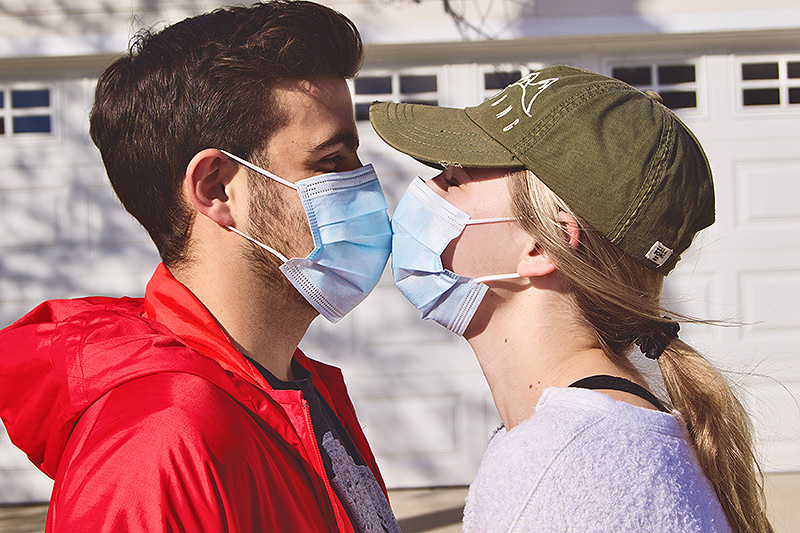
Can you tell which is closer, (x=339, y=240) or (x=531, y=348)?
(x=531, y=348)

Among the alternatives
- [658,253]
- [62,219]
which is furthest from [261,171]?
[62,219]

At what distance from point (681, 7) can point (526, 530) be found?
4.30 meters

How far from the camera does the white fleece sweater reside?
1.05 m

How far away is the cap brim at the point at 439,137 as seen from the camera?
142cm

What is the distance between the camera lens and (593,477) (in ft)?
3.49

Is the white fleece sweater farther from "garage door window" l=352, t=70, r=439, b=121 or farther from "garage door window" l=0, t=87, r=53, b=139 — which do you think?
"garage door window" l=0, t=87, r=53, b=139

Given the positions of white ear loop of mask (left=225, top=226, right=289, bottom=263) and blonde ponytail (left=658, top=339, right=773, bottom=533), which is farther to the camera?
white ear loop of mask (left=225, top=226, right=289, bottom=263)

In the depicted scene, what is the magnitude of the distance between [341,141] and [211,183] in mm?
354

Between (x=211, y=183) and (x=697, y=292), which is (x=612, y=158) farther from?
(x=697, y=292)

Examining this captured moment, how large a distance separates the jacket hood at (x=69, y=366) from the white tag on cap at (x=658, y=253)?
873 millimetres

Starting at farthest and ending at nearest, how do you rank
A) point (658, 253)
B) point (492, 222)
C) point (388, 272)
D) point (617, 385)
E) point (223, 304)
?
1. point (388, 272)
2. point (223, 304)
3. point (492, 222)
4. point (658, 253)
5. point (617, 385)

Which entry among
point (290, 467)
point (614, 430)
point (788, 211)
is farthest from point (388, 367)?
point (614, 430)

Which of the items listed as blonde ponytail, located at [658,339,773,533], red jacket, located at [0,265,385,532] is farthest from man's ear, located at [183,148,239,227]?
blonde ponytail, located at [658,339,773,533]

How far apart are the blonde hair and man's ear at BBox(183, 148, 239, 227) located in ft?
2.33
